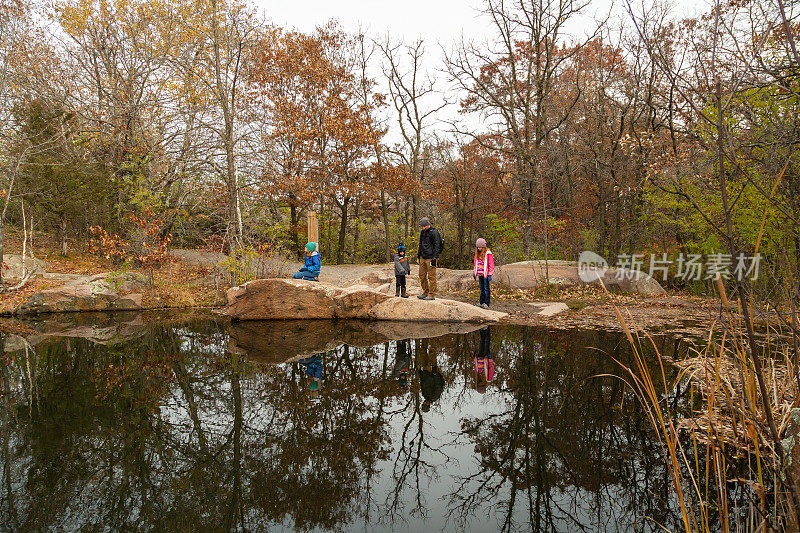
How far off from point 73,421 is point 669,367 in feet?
23.5

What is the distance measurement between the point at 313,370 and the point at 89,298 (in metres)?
9.01

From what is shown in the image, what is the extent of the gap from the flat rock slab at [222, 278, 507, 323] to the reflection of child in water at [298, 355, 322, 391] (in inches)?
146

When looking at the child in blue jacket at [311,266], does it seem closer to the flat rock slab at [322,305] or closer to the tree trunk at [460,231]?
the flat rock slab at [322,305]

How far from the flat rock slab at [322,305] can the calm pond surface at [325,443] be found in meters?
3.18

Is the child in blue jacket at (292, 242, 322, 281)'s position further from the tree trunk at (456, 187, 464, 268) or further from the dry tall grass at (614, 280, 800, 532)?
the tree trunk at (456, 187, 464, 268)

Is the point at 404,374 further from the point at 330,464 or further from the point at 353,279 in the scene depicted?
the point at 353,279

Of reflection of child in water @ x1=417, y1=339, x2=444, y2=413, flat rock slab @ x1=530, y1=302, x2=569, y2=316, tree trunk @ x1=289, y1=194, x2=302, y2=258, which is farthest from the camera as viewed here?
tree trunk @ x1=289, y1=194, x2=302, y2=258

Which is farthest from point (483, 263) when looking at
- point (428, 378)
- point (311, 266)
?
point (428, 378)

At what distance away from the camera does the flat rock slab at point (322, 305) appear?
34.8 feet

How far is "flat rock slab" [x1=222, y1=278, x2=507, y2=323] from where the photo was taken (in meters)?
10.6

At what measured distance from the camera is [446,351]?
754cm

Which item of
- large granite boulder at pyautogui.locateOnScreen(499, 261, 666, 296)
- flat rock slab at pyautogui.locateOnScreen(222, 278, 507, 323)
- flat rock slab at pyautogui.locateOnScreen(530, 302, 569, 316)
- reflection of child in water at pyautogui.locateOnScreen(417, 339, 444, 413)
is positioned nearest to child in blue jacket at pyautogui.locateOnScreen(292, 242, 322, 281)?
flat rock slab at pyautogui.locateOnScreen(222, 278, 507, 323)

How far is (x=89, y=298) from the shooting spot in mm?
12078

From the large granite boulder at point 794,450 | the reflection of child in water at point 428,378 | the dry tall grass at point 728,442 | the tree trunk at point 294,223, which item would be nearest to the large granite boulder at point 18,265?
the tree trunk at point 294,223
